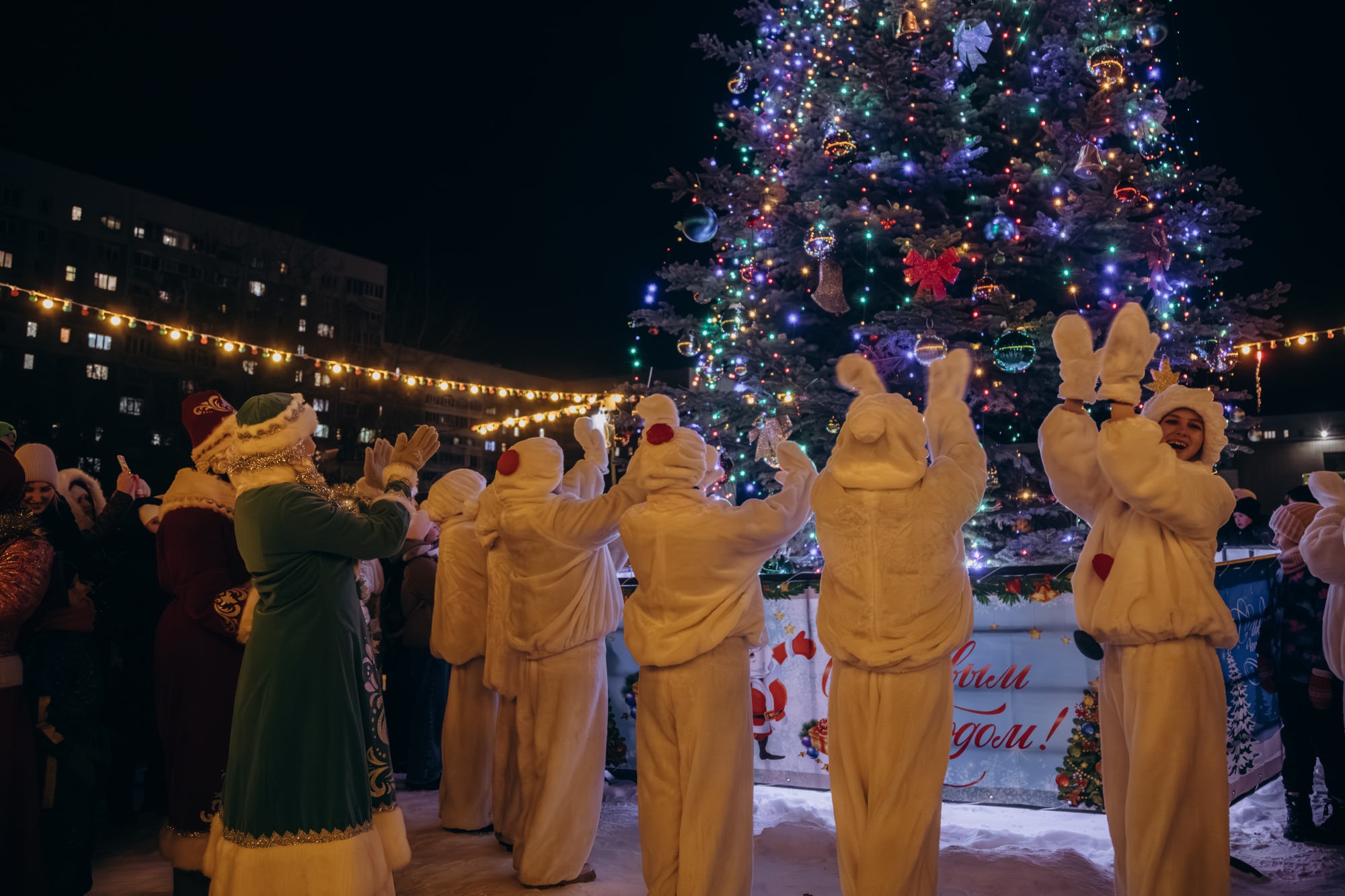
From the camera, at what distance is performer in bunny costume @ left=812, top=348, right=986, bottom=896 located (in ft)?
10.2

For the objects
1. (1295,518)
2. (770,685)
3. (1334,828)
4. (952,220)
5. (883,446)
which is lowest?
(1334,828)

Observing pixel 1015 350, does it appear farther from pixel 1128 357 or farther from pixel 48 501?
pixel 48 501

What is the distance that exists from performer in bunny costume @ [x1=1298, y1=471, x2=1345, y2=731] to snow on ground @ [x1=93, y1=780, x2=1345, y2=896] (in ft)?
3.33

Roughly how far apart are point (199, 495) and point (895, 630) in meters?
2.99

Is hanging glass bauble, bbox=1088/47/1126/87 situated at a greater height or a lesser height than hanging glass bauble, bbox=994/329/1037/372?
greater

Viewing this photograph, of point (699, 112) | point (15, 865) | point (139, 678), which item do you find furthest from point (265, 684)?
point (699, 112)

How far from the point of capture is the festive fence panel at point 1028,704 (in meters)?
4.48

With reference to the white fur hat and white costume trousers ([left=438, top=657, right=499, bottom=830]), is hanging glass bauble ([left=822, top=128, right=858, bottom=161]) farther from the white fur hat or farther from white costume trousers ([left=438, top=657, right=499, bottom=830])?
white costume trousers ([left=438, top=657, right=499, bottom=830])

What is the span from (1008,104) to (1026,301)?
5.85 ft

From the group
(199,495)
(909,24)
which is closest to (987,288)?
(909,24)

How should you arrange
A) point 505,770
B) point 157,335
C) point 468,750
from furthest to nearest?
point 157,335
point 468,750
point 505,770

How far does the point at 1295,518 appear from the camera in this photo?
14.6ft

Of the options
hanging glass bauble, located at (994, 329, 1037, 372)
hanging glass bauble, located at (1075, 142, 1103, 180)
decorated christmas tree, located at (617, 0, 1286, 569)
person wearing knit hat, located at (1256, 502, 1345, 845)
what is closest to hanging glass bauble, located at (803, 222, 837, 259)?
decorated christmas tree, located at (617, 0, 1286, 569)

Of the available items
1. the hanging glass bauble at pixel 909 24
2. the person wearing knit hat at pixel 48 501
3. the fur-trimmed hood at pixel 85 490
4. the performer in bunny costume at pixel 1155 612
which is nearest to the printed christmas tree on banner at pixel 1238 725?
the performer in bunny costume at pixel 1155 612
